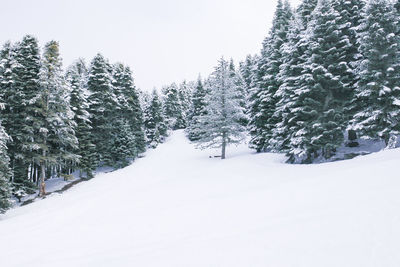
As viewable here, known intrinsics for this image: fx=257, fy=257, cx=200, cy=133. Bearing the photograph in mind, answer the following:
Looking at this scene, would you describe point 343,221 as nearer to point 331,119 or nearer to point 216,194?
point 216,194

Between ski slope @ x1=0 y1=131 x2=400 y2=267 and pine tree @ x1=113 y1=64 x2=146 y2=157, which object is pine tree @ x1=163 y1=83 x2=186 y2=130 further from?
ski slope @ x1=0 y1=131 x2=400 y2=267

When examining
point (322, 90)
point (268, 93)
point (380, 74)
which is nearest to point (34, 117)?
point (268, 93)

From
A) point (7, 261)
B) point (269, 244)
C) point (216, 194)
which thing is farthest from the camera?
point (216, 194)

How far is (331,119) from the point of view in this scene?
55.2 feet

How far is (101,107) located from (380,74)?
27.0 metres

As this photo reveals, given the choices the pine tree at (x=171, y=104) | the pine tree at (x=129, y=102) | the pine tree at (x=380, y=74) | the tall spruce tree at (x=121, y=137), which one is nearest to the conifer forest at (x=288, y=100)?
the pine tree at (x=380, y=74)

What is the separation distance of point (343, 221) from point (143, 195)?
949 cm

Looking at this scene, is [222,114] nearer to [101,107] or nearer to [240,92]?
[240,92]

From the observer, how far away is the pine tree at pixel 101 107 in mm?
29984

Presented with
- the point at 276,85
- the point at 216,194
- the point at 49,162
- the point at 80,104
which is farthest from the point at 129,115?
the point at 216,194

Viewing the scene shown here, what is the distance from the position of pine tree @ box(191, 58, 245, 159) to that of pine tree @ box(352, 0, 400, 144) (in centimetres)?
1204

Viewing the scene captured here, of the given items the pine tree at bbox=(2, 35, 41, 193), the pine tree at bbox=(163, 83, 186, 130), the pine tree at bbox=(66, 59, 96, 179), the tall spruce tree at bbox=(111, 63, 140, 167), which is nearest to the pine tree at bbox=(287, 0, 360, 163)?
the pine tree at bbox=(66, 59, 96, 179)

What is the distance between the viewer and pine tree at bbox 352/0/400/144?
14.6 meters

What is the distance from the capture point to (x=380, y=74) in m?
14.7
